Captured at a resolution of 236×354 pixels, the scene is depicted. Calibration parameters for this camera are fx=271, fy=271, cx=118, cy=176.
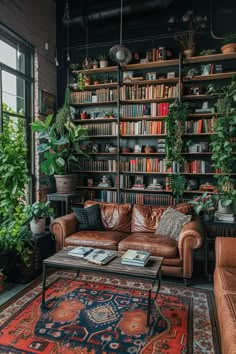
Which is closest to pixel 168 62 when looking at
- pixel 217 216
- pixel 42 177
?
pixel 217 216

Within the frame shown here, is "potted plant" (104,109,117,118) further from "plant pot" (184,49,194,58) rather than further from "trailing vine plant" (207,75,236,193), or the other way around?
"trailing vine plant" (207,75,236,193)

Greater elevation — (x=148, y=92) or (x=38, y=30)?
(x=38, y=30)

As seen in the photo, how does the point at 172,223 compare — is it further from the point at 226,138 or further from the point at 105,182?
the point at 105,182


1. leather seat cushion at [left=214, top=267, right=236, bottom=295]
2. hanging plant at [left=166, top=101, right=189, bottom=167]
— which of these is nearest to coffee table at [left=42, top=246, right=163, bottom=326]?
leather seat cushion at [left=214, top=267, right=236, bottom=295]

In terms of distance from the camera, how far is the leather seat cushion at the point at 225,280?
206 centimetres

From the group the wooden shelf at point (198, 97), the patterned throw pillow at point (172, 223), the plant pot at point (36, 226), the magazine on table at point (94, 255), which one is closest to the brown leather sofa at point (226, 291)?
the patterned throw pillow at point (172, 223)

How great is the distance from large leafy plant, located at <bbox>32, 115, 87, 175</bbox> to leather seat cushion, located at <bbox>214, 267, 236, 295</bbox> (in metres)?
2.68

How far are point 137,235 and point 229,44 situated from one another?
3.06m

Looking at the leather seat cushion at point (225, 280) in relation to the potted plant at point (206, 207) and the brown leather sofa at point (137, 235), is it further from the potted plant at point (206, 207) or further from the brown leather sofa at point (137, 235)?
the potted plant at point (206, 207)

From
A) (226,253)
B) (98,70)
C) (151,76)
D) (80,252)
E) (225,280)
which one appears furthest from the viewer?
→ (98,70)

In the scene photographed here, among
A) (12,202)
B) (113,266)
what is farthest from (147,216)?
(12,202)

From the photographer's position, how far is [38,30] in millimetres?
4539

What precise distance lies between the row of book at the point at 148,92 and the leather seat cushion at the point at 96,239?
227 cm

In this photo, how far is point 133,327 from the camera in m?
2.29
